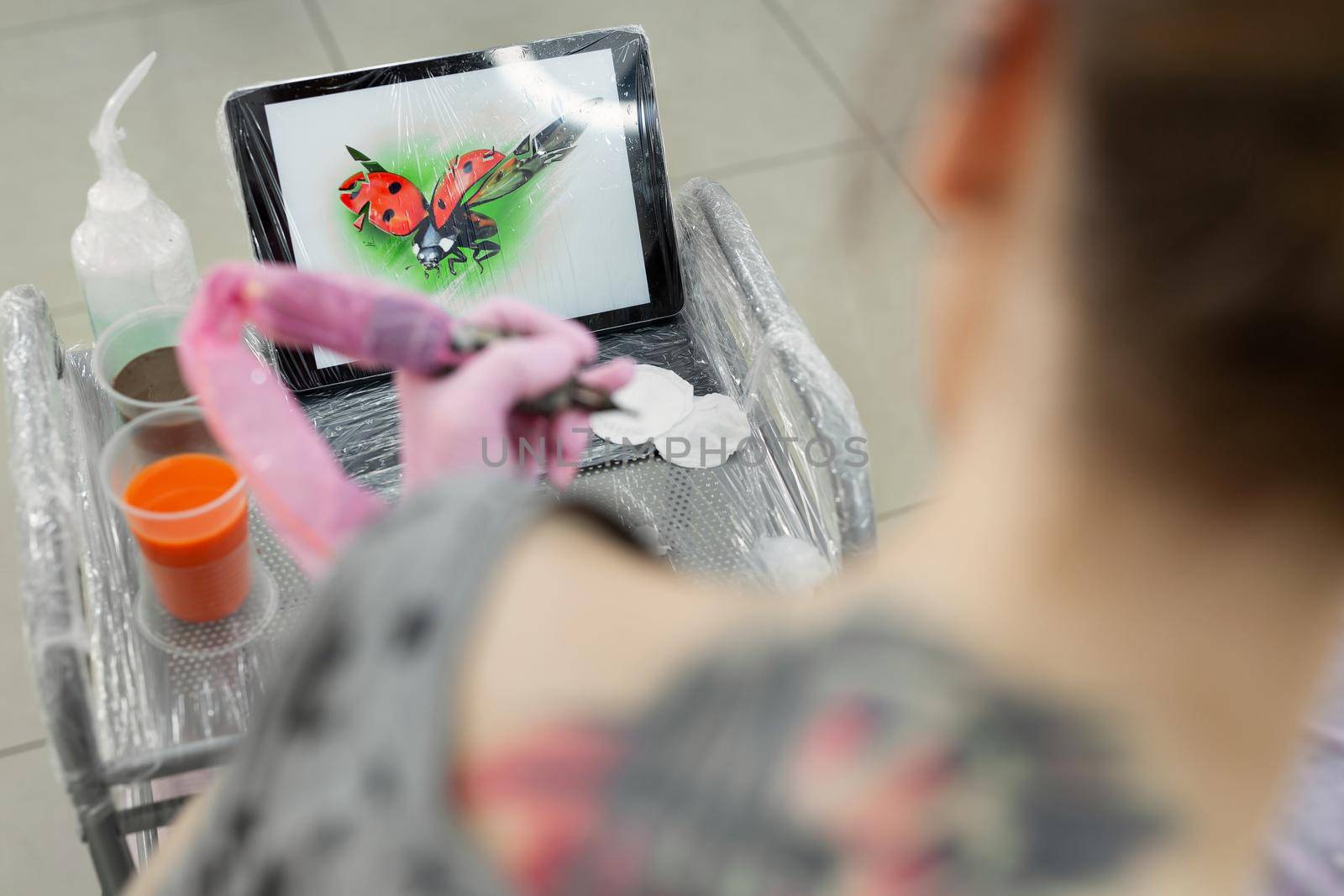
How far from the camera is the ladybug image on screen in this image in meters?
1.22

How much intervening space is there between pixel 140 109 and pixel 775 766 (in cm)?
238

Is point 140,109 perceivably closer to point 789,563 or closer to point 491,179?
point 491,179

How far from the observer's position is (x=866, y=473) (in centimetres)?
100

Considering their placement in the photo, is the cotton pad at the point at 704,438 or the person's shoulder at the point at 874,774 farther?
the cotton pad at the point at 704,438

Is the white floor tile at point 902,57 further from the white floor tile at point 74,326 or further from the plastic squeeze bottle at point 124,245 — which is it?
the white floor tile at point 74,326

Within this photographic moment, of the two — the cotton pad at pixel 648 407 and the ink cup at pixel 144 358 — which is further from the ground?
the ink cup at pixel 144 358

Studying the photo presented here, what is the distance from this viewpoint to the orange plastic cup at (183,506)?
904mm

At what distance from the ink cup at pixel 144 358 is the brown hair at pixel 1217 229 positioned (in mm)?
867

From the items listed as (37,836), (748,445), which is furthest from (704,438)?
(37,836)

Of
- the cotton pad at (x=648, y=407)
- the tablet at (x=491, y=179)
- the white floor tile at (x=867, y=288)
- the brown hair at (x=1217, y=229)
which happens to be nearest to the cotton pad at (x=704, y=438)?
the cotton pad at (x=648, y=407)

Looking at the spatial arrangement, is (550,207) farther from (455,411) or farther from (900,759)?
(900,759)

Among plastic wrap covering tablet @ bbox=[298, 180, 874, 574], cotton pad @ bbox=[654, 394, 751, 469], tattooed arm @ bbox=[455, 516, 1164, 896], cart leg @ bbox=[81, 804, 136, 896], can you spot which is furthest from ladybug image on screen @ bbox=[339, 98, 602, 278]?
tattooed arm @ bbox=[455, 516, 1164, 896]

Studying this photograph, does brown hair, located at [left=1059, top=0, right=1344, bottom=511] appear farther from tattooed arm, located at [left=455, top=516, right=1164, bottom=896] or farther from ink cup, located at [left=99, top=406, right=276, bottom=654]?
ink cup, located at [left=99, top=406, right=276, bottom=654]

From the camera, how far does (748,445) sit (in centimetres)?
119
